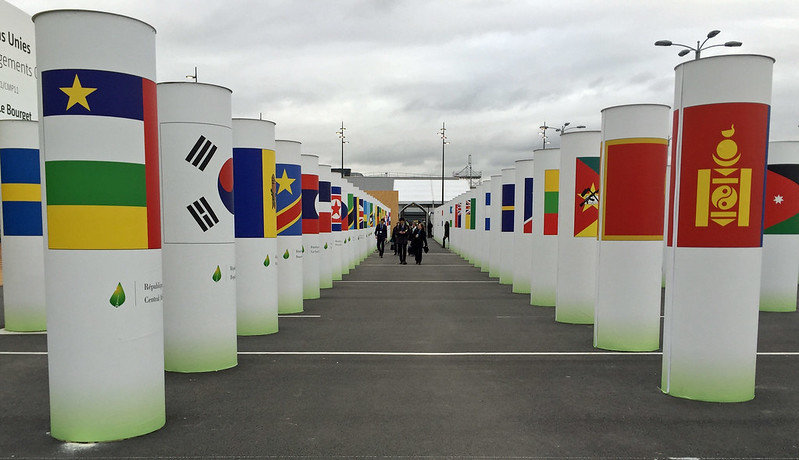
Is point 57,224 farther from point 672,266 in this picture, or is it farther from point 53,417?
point 672,266

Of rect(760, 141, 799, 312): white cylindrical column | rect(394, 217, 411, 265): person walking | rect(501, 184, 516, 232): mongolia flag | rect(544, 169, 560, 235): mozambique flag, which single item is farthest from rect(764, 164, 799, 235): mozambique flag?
rect(394, 217, 411, 265): person walking

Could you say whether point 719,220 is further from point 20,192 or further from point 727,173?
point 20,192

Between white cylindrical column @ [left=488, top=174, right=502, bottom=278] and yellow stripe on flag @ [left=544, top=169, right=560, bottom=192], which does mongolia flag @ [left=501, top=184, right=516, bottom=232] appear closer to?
white cylindrical column @ [left=488, top=174, right=502, bottom=278]

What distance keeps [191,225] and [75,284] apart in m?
2.32

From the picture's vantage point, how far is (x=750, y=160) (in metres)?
5.83

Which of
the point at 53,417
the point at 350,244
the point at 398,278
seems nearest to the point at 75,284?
the point at 53,417

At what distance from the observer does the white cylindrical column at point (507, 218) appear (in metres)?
16.3

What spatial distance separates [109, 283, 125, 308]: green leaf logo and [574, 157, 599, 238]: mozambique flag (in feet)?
24.6

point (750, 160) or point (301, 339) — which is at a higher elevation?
point (750, 160)

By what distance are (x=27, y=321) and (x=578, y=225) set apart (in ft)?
30.0

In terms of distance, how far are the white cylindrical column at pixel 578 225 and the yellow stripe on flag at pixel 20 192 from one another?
28.0 ft

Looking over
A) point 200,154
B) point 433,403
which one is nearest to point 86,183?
point 200,154

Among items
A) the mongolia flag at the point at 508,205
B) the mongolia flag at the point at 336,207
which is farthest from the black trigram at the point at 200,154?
the mongolia flag at the point at 508,205

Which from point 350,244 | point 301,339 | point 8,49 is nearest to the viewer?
point 301,339
